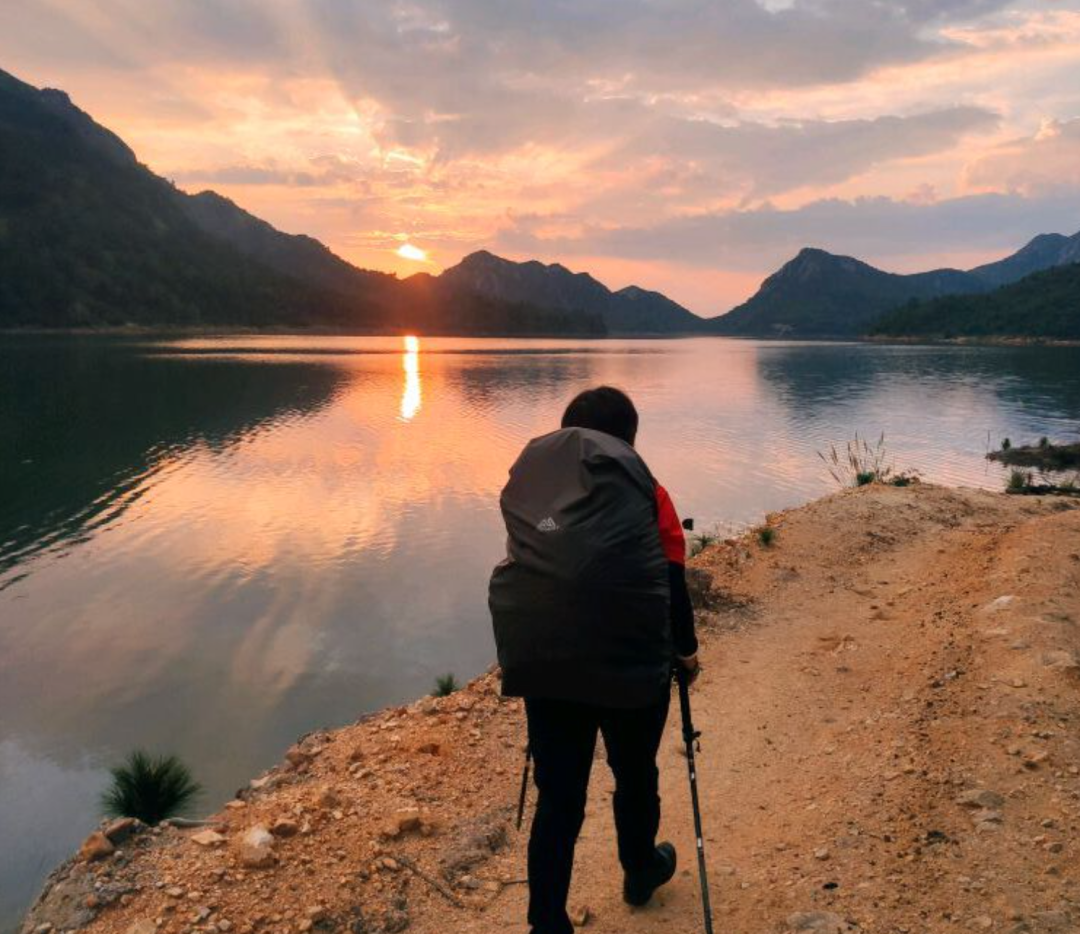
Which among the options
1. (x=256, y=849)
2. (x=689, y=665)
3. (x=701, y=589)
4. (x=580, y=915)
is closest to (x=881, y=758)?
(x=580, y=915)

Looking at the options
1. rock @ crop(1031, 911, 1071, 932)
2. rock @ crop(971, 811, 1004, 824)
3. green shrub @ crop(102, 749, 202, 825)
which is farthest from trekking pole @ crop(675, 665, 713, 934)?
green shrub @ crop(102, 749, 202, 825)

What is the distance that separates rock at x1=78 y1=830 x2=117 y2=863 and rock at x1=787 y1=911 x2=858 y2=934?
4631mm

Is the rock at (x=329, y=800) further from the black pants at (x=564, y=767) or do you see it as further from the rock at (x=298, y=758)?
the black pants at (x=564, y=767)

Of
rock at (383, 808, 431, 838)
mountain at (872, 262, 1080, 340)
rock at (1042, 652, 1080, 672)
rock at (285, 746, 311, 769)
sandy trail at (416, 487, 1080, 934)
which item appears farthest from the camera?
mountain at (872, 262, 1080, 340)

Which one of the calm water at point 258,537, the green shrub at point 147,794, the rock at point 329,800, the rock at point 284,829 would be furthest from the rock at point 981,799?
the calm water at point 258,537

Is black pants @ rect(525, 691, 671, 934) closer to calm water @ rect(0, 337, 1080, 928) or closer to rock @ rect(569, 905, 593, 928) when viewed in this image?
rock @ rect(569, 905, 593, 928)

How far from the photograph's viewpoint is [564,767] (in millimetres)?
3707

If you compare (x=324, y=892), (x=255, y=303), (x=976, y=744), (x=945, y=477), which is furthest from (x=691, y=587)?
(x=255, y=303)

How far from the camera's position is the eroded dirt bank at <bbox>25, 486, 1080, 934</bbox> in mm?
4469

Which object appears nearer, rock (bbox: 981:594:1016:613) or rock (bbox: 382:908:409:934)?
rock (bbox: 382:908:409:934)

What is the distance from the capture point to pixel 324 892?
4918 millimetres

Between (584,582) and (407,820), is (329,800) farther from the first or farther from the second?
(584,582)

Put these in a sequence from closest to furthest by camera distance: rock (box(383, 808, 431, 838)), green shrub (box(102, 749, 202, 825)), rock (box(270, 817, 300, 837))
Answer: rock (box(270, 817, 300, 837))
rock (box(383, 808, 431, 838))
green shrub (box(102, 749, 202, 825))

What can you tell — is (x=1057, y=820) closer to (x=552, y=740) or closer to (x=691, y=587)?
(x=552, y=740)
